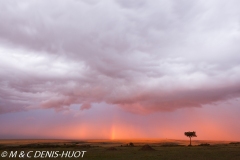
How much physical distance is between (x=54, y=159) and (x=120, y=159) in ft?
48.8

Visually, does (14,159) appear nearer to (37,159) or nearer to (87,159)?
(37,159)

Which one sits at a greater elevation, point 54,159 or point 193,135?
point 193,135

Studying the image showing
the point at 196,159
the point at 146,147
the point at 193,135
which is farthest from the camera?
the point at 193,135

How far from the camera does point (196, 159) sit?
59812 mm

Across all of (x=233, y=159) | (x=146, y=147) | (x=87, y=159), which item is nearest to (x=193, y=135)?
(x=146, y=147)

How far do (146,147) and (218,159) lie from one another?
116 feet

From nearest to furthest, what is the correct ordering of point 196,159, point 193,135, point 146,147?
1. point 196,159
2. point 146,147
3. point 193,135

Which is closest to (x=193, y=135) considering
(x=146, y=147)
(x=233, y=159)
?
(x=146, y=147)

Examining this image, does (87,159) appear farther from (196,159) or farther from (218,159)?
(218,159)

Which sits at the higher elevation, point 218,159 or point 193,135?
point 193,135

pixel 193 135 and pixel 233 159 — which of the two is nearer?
pixel 233 159

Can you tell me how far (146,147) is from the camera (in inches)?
3637

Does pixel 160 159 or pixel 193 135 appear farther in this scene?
pixel 193 135

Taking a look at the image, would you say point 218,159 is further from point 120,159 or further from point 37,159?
point 37,159
